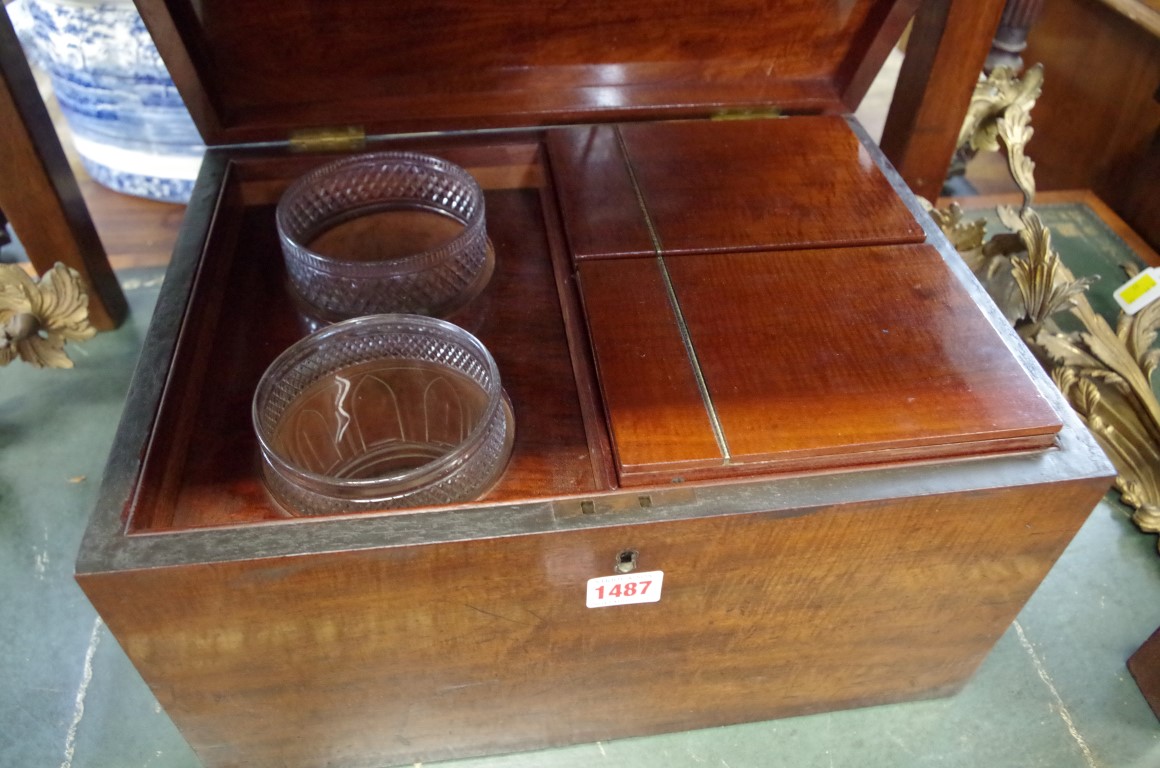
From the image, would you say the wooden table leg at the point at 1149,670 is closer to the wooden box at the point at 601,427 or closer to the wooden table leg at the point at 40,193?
the wooden box at the point at 601,427

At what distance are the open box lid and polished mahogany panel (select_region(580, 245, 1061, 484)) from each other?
326mm

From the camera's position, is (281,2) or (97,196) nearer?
(281,2)

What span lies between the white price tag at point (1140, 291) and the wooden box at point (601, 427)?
598mm

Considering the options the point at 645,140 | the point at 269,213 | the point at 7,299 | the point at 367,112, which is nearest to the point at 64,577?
the point at 7,299

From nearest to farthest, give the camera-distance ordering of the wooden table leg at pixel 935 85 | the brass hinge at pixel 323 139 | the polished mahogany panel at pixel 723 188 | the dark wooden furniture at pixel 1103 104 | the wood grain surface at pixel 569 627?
the wood grain surface at pixel 569 627 → the polished mahogany panel at pixel 723 188 → the brass hinge at pixel 323 139 → the wooden table leg at pixel 935 85 → the dark wooden furniture at pixel 1103 104

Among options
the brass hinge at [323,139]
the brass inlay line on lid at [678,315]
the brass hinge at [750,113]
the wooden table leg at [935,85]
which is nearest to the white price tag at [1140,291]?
the wooden table leg at [935,85]

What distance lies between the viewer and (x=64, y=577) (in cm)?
113

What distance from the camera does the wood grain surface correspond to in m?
0.73

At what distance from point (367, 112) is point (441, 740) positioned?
2.47 feet

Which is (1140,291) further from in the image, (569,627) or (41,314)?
(41,314)

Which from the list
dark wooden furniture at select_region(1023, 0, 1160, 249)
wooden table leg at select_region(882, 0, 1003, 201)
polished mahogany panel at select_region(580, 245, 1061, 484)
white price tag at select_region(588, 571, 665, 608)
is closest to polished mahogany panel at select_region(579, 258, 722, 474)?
polished mahogany panel at select_region(580, 245, 1061, 484)

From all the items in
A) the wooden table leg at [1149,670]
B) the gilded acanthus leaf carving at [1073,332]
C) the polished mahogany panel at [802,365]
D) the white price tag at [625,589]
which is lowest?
the wooden table leg at [1149,670]

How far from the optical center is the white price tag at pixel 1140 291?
1403 millimetres

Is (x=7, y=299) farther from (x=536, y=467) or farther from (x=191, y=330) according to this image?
(x=536, y=467)
